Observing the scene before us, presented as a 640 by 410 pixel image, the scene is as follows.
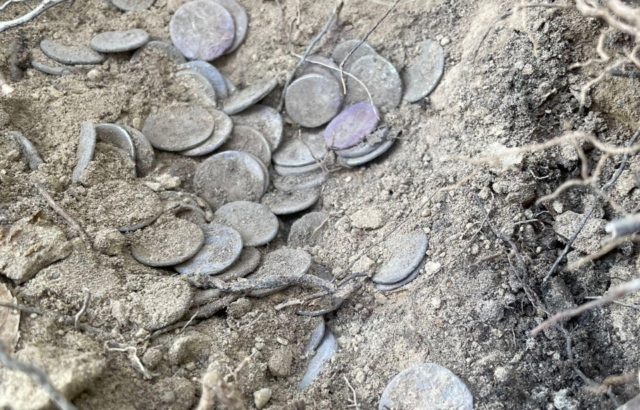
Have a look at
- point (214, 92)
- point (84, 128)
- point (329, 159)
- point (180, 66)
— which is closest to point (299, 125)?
point (329, 159)

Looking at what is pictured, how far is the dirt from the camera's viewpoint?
2.44 meters

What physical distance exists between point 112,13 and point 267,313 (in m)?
2.54

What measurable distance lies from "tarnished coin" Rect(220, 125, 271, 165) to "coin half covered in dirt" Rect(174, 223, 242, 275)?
0.70 metres

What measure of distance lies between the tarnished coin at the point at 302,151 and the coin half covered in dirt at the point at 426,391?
1.59m

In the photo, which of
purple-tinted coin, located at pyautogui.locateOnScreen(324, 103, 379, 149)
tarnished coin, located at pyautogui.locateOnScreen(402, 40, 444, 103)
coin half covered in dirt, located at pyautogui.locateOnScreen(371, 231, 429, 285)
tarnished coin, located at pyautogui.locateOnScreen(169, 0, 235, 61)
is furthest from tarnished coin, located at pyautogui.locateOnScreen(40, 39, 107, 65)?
coin half covered in dirt, located at pyautogui.locateOnScreen(371, 231, 429, 285)

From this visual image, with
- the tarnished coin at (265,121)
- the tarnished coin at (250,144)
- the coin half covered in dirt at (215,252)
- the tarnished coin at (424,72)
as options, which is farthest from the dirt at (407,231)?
the tarnished coin at (265,121)

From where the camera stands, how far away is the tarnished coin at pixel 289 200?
3436 millimetres

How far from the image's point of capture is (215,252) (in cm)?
298

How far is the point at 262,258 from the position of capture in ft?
10.2

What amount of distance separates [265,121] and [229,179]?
522mm

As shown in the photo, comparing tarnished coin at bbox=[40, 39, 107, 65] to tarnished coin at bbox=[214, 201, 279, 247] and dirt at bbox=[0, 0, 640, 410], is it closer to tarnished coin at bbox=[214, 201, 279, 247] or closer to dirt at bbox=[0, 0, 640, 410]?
dirt at bbox=[0, 0, 640, 410]

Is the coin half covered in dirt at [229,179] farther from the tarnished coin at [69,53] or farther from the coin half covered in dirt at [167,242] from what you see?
the tarnished coin at [69,53]

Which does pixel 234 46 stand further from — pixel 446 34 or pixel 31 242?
pixel 31 242

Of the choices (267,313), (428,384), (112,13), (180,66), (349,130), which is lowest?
(428,384)
